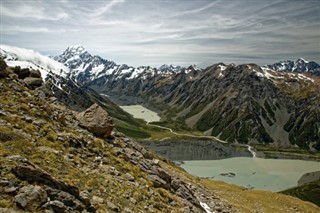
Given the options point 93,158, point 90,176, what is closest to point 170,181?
point 93,158

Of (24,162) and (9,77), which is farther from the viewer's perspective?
(9,77)

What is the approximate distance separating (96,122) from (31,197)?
1625 cm

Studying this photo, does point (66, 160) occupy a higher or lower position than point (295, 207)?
higher

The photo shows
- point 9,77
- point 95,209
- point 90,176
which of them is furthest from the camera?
point 9,77

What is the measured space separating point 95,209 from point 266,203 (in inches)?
1621

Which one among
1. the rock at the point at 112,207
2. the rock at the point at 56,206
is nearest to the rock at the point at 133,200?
the rock at the point at 112,207

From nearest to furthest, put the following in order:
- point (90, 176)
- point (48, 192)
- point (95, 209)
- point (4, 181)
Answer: point (4, 181), point (48, 192), point (95, 209), point (90, 176)

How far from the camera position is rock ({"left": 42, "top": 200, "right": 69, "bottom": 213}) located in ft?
47.4

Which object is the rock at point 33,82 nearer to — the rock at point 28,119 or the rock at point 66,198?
the rock at point 28,119

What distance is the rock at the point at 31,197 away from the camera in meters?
13.7

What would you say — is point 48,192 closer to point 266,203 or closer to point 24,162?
point 24,162

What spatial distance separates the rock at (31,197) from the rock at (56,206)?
0.24 meters

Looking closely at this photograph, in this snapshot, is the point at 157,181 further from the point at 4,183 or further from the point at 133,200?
the point at 4,183

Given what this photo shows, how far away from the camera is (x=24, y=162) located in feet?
52.9
